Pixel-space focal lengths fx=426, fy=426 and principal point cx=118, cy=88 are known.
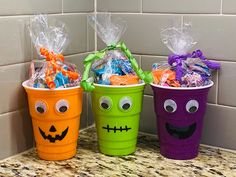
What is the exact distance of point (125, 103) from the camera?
0.96 meters

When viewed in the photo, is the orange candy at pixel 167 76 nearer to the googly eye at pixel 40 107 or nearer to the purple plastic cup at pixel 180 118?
the purple plastic cup at pixel 180 118

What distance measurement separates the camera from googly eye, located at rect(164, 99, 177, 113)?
943 millimetres

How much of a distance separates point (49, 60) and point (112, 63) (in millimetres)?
145

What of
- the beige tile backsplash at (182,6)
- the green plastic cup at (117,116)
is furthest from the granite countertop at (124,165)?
the beige tile backsplash at (182,6)

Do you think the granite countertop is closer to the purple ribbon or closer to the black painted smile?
the black painted smile

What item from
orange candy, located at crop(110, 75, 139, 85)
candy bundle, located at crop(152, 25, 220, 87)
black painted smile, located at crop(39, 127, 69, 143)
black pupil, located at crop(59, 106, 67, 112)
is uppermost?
candy bundle, located at crop(152, 25, 220, 87)

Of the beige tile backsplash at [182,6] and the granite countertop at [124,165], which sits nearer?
the granite countertop at [124,165]

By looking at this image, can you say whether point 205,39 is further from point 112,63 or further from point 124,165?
point 124,165

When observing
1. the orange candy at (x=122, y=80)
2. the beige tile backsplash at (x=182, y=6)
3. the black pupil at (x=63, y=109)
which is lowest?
the black pupil at (x=63, y=109)

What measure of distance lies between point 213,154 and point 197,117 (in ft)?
0.41

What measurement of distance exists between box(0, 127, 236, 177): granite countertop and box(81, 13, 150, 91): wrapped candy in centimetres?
18

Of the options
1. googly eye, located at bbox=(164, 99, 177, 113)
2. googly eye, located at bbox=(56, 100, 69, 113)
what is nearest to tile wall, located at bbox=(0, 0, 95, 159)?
googly eye, located at bbox=(56, 100, 69, 113)

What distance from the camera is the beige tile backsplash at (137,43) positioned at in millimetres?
963

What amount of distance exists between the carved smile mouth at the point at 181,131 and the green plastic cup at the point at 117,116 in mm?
86
